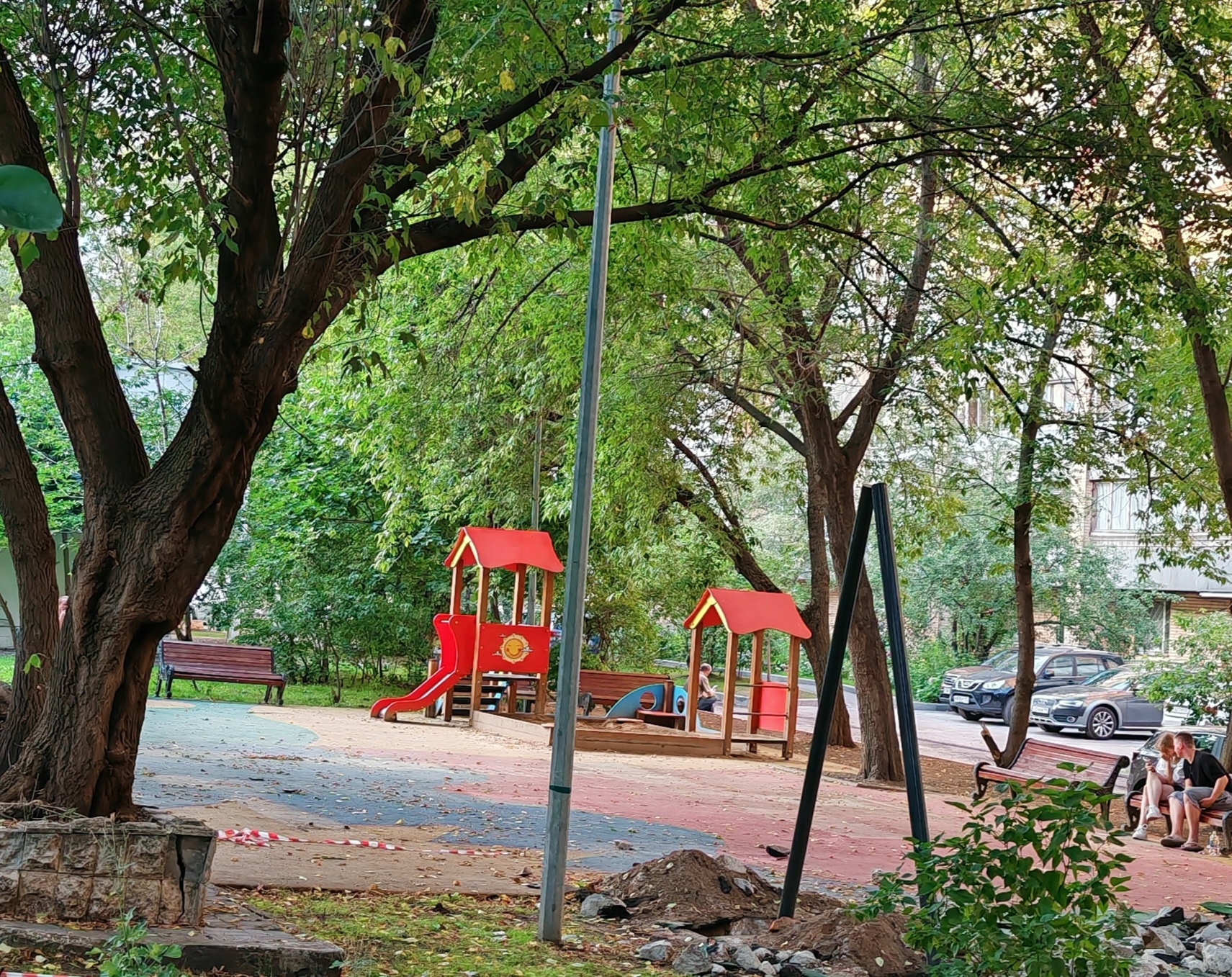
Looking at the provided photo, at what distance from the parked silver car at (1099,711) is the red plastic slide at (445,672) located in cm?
1556

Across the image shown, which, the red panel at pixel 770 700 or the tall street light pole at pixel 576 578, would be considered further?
the red panel at pixel 770 700

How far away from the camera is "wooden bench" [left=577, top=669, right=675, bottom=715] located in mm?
25188

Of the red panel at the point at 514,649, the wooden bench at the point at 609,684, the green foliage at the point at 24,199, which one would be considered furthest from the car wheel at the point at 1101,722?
the green foliage at the point at 24,199

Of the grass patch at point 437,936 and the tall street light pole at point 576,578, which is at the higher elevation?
the tall street light pole at point 576,578

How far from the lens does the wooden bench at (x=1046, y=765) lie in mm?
15625

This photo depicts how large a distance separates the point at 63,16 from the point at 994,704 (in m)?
31.3

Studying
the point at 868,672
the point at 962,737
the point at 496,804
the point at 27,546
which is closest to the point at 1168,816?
the point at 868,672

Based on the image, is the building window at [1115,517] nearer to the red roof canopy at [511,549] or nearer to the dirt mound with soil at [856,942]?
the red roof canopy at [511,549]

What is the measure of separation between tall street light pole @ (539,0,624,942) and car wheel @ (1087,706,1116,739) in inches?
1050

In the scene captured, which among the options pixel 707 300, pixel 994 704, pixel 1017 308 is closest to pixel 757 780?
pixel 707 300

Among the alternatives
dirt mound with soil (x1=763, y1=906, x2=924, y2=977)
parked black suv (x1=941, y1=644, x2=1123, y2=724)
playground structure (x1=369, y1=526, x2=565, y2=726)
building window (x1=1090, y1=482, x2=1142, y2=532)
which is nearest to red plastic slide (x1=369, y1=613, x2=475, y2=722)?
playground structure (x1=369, y1=526, x2=565, y2=726)

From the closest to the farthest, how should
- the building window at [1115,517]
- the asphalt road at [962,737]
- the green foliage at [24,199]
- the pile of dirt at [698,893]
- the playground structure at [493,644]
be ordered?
1. the green foliage at [24,199]
2. the pile of dirt at [698,893]
3. the playground structure at [493,644]
4. the asphalt road at [962,737]
5. the building window at [1115,517]

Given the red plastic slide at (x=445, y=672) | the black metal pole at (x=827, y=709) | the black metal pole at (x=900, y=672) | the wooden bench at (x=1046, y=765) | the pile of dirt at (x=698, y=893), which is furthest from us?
the red plastic slide at (x=445, y=672)

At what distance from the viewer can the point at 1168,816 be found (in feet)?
46.1
